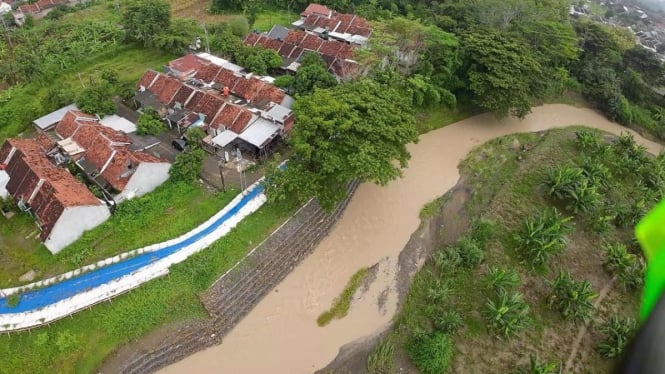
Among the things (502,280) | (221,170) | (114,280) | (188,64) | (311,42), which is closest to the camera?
(114,280)

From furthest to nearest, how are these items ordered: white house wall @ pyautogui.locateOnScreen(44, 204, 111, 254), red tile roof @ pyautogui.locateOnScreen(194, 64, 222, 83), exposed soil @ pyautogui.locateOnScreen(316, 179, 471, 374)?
red tile roof @ pyautogui.locateOnScreen(194, 64, 222, 83) < white house wall @ pyautogui.locateOnScreen(44, 204, 111, 254) < exposed soil @ pyautogui.locateOnScreen(316, 179, 471, 374)

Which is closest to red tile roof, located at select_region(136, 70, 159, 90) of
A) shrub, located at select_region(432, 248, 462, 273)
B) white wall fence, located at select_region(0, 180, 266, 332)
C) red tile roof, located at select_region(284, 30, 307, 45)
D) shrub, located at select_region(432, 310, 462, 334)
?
red tile roof, located at select_region(284, 30, 307, 45)

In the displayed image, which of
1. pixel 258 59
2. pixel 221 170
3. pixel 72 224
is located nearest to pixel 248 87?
pixel 258 59

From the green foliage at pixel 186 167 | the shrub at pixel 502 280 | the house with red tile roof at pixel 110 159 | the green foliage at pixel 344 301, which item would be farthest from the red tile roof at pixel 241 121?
the shrub at pixel 502 280

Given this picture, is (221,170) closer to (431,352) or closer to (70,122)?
(70,122)

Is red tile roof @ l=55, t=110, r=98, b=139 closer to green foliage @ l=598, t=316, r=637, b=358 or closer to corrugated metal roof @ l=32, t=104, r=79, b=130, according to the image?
corrugated metal roof @ l=32, t=104, r=79, b=130

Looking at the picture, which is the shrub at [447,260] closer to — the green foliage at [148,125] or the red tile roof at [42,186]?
the red tile roof at [42,186]
